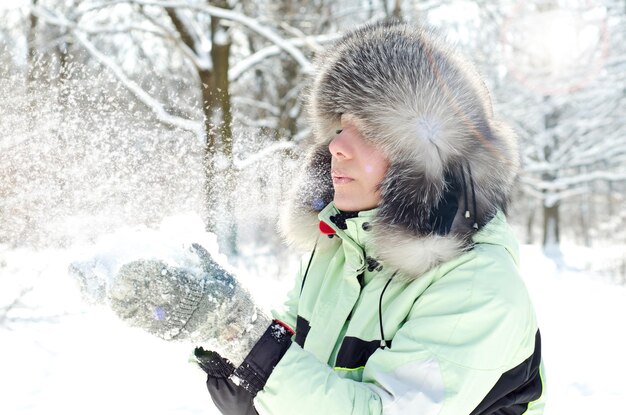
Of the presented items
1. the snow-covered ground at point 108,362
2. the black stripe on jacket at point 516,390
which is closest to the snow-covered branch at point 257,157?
the snow-covered ground at point 108,362

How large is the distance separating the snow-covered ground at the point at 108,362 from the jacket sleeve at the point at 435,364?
1472mm

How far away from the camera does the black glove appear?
152cm

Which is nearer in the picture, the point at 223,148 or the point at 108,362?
the point at 223,148

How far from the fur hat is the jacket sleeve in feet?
0.50

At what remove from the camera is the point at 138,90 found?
5699 millimetres

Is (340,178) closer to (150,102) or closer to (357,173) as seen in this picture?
(357,173)

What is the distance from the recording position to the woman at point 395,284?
4.29 ft

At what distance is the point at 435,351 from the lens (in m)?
1.29

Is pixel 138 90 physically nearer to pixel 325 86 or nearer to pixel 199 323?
pixel 325 86

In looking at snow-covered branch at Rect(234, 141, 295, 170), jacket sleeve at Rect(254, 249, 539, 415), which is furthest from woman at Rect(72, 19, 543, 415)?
snow-covered branch at Rect(234, 141, 295, 170)

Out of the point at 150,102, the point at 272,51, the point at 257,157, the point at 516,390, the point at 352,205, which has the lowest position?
the point at 257,157

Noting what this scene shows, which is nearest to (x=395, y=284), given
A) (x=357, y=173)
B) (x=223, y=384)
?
(x=357, y=173)

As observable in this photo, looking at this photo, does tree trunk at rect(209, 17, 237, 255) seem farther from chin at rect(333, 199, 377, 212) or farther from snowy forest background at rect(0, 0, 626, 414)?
chin at rect(333, 199, 377, 212)

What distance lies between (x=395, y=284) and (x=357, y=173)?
0.36 m
